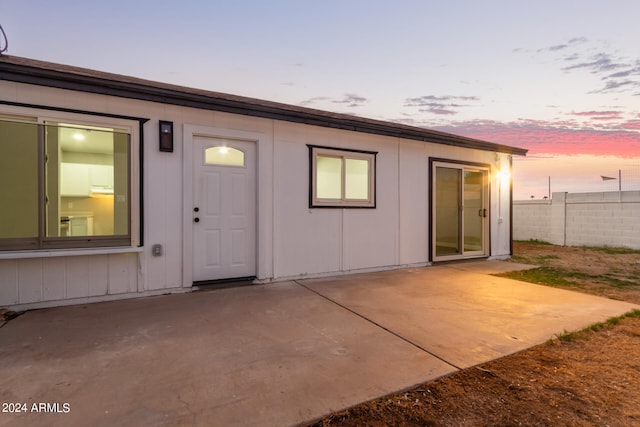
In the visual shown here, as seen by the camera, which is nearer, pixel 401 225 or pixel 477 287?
pixel 477 287

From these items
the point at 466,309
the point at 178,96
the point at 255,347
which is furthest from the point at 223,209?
the point at 466,309

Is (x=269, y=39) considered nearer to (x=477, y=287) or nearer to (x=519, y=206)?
(x=477, y=287)

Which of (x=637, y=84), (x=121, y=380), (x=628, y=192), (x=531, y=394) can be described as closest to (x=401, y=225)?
(x=531, y=394)

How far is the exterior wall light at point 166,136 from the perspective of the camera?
4172 millimetres

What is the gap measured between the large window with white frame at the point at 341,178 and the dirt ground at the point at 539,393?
360 centimetres

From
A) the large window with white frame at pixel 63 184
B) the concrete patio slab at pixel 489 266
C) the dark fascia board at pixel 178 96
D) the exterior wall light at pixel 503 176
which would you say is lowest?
the concrete patio slab at pixel 489 266

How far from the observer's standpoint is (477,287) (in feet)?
15.3

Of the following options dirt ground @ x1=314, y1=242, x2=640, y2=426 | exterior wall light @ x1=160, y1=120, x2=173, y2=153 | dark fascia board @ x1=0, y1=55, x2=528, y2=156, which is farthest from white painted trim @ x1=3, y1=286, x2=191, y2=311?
dirt ground @ x1=314, y1=242, x2=640, y2=426

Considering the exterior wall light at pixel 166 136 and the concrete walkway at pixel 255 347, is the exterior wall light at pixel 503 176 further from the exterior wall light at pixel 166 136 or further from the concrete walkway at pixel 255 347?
the exterior wall light at pixel 166 136

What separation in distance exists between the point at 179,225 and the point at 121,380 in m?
2.59

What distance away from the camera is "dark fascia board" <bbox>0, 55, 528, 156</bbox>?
11.2 ft

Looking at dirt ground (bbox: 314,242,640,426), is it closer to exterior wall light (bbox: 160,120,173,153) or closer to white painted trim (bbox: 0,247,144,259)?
white painted trim (bbox: 0,247,144,259)

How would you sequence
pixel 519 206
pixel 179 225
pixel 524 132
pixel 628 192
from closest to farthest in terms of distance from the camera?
pixel 179 225, pixel 628 192, pixel 524 132, pixel 519 206

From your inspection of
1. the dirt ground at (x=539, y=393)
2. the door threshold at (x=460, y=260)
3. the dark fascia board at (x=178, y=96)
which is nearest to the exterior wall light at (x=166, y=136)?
the dark fascia board at (x=178, y=96)
